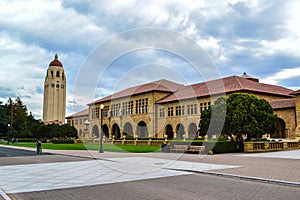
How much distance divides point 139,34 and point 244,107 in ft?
53.2

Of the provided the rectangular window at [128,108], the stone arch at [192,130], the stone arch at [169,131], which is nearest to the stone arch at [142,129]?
the rectangular window at [128,108]

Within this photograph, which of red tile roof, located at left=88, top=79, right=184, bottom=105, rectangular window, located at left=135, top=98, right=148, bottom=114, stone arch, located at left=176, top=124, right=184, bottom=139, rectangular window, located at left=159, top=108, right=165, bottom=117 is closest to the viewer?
stone arch, located at left=176, top=124, right=184, bottom=139

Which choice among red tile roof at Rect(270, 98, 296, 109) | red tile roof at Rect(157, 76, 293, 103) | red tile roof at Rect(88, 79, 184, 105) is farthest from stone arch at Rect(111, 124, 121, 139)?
red tile roof at Rect(270, 98, 296, 109)

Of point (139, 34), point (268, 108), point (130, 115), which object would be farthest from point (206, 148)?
point (130, 115)

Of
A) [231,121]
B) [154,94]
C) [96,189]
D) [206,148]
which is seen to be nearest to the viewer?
[96,189]

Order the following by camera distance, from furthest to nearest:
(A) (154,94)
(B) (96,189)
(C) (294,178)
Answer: (A) (154,94)
(C) (294,178)
(B) (96,189)

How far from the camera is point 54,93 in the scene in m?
112

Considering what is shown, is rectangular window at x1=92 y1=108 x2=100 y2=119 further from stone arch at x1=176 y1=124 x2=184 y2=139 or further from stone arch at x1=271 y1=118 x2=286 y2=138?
stone arch at x1=271 y1=118 x2=286 y2=138

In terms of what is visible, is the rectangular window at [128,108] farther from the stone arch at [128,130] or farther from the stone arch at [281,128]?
the stone arch at [281,128]

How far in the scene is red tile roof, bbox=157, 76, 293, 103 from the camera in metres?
43.8

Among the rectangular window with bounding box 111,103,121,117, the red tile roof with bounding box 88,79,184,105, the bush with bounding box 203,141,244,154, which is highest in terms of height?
the red tile roof with bounding box 88,79,184,105

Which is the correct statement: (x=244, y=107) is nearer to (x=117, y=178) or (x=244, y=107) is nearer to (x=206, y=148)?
(x=206, y=148)

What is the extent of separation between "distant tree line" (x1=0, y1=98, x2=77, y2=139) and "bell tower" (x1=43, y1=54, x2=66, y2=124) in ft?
31.9

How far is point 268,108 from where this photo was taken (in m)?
30.3
